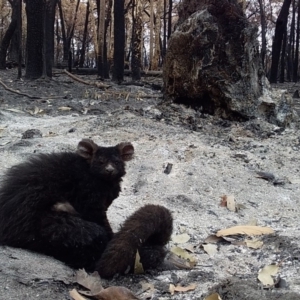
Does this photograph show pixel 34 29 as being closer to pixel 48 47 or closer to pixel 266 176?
pixel 48 47

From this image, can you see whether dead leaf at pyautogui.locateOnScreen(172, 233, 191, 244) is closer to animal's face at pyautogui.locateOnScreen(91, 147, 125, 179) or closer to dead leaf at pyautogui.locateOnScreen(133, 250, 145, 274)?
animal's face at pyautogui.locateOnScreen(91, 147, 125, 179)

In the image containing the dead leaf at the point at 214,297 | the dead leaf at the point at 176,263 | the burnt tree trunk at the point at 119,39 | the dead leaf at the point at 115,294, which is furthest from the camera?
the burnt tree trunk at the point at 119,39

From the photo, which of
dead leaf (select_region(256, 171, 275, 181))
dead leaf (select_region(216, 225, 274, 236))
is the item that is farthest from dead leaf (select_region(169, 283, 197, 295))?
dead leaf (select_region(256, 171, 275, 181))

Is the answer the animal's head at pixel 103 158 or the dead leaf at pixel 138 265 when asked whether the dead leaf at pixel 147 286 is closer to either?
the dead leaf at pixel 138 265

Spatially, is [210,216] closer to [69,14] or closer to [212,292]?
[212,292]

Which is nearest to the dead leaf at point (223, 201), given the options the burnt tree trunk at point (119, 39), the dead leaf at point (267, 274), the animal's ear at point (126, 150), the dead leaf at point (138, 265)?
the animal's ear at point (126, 150)

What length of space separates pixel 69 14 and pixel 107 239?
151 feet

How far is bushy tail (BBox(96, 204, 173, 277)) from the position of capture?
12.8 feet

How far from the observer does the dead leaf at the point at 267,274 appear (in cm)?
368

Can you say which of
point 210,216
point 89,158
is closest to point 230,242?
point 210,216

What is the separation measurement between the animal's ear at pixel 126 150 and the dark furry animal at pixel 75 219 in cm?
33

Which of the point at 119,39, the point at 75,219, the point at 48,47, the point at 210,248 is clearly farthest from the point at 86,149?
the point at 48,47

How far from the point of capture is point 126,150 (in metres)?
4.89

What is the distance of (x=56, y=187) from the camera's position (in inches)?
170
